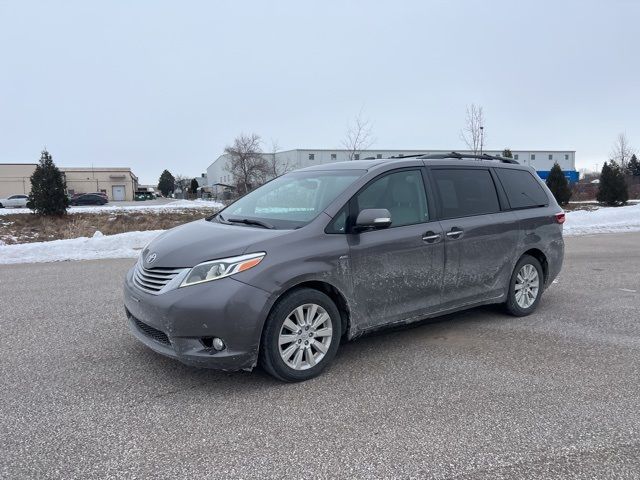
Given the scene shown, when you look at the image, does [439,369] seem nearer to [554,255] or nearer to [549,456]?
[549,456]

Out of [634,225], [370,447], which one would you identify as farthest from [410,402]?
[634,225]

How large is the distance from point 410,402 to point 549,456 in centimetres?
100

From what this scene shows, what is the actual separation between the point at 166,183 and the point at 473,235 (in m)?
106

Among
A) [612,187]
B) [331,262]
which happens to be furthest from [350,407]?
[612,187]

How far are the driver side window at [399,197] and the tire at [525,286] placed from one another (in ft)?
5.32

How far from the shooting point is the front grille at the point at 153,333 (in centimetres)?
397

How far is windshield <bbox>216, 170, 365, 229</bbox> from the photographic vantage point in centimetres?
448

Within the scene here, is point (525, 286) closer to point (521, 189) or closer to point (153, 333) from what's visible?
point (521, 189)

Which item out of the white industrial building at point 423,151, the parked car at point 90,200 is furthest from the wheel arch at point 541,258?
the white industrial building at point 423,151

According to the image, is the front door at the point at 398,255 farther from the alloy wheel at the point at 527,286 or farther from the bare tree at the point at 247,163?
the bare tree at the point at 247,163

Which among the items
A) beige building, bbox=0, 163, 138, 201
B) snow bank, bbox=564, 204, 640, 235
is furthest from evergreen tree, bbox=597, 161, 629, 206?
beige building, bbox=0, 163, 138, 201

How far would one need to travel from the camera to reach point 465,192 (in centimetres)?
536

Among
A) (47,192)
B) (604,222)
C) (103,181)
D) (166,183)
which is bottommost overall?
(604,222)

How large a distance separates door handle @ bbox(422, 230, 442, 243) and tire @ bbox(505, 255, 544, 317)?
1.39 metres
